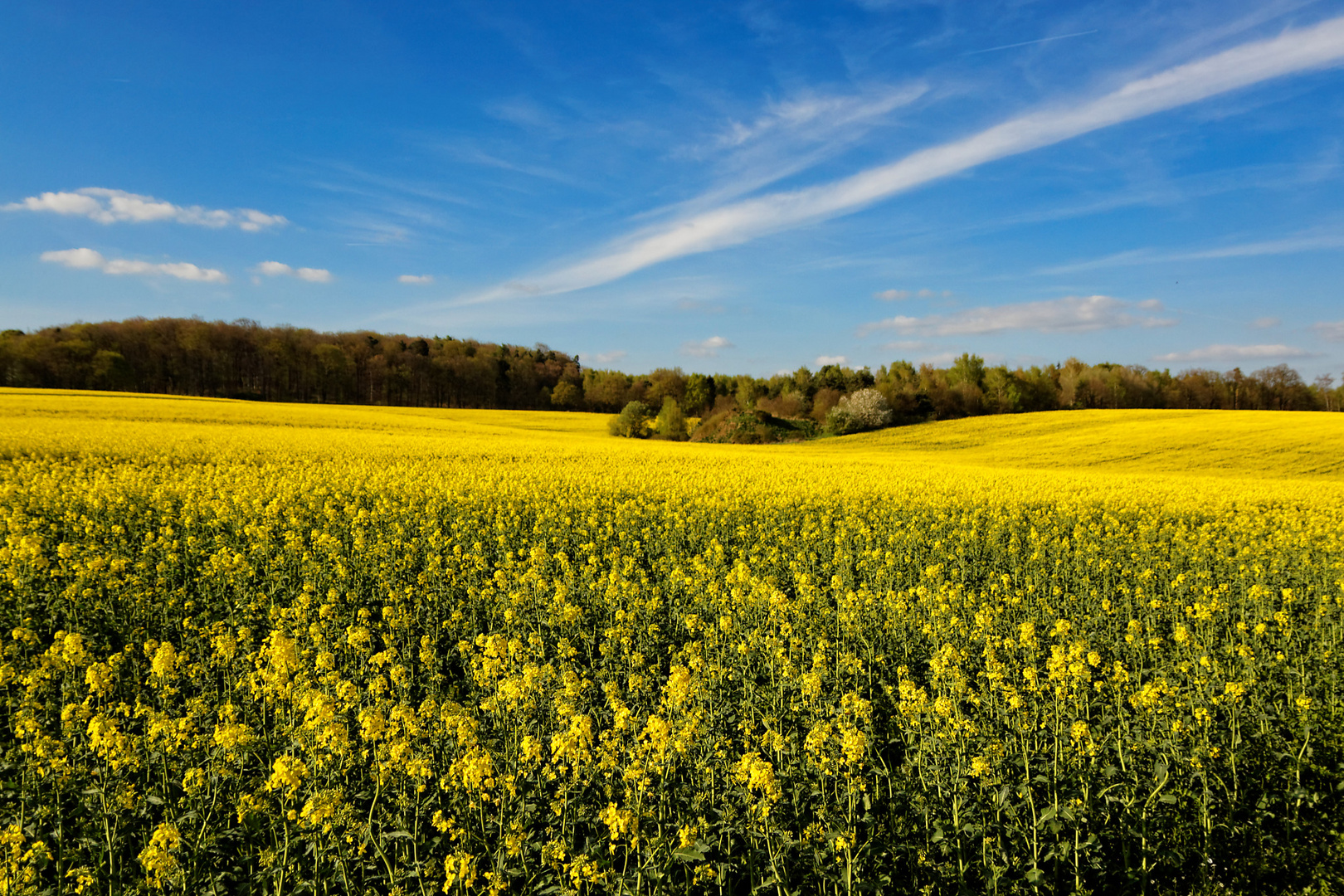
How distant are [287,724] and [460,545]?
5858 millimetres

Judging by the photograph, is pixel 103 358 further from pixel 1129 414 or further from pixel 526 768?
pixel 1129 414

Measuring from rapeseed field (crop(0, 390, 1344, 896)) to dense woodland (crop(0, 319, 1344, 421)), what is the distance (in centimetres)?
4447

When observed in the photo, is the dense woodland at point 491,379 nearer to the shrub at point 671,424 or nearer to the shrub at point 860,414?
the shrub at point 860,414

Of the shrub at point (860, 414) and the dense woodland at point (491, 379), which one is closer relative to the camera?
the shrub at point (860, 414)

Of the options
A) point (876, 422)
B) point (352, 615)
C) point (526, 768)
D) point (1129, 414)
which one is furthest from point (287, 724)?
point (1129, 414)

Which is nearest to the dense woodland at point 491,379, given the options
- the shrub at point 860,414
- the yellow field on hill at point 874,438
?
the shrub at point 860,414

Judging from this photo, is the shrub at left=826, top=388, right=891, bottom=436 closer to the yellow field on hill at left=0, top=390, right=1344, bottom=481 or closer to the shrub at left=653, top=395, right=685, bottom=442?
the yellow field on hill at left=0, top=390, right=1344, bottom=481

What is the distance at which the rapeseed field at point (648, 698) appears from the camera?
4.04 metres

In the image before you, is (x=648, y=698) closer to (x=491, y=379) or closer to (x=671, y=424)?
(x=671, y=424)

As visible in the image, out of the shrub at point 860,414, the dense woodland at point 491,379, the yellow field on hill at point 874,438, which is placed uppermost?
the dense woodland at point 491,379

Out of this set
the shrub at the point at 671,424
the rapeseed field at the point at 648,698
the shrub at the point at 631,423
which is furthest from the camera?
the shrub at the point at 671,424

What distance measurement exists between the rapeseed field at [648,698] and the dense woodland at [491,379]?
44468mm

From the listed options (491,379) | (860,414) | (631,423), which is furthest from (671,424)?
(491,379)

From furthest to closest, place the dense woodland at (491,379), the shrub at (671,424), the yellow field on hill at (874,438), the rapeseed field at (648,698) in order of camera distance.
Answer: the dense woodland at (491,379), the shrub at (671,424), the yellow field on hill at (874,438), the rapeseed field at (648,698)
